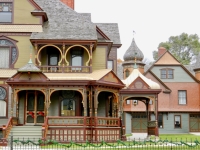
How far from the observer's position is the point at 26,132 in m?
27.0

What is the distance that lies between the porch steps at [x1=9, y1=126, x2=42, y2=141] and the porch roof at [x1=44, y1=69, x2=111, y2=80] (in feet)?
11.9

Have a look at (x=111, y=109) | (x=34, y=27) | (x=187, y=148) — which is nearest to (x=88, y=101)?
(x=111, y=109)

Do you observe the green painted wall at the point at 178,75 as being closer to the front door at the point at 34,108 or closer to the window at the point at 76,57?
the window at the point at 76,57

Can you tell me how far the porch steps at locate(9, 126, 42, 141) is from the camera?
86.5 feet

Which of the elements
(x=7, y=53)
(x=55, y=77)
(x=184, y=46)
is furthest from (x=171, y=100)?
(x=184, y=46)

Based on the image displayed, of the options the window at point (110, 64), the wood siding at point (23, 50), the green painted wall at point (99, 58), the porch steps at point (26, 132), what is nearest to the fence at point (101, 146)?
the porch steps at point (26, 132)

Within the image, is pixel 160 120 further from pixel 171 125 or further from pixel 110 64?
pixel 110 64

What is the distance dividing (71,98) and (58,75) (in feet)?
6.55

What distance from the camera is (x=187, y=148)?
72.6 ft

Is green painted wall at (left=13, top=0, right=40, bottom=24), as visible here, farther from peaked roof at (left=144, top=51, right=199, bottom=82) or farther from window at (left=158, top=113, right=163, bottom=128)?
window at (left=158, top=113, right=163, bottom=128)

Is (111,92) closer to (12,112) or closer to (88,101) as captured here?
(88,101)

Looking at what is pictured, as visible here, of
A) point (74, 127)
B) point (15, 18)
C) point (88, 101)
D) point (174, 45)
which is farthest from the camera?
point (174, 45)

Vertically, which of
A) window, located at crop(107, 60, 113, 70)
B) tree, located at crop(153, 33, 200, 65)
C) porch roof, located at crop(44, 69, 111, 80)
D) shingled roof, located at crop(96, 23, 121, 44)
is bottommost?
porch roof, located at crop(44, 69, 111, 80)

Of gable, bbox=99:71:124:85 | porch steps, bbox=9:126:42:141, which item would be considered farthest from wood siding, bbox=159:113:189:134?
porch steps, bbox=9:126:42:141
